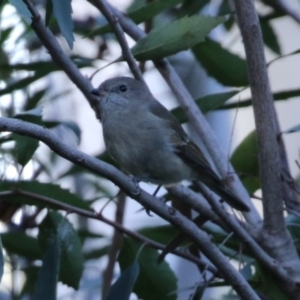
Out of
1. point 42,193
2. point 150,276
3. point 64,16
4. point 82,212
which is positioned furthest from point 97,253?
point 64,16

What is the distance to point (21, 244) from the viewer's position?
8.18 ft

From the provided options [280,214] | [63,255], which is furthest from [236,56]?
[63,255]

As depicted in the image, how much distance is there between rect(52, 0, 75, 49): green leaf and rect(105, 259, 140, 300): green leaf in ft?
2.44

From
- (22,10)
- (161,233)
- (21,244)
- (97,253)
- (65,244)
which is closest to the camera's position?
(22,10)

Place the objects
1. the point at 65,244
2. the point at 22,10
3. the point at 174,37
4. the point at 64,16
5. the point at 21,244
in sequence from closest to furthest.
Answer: the point at 22,10 < the point at 64,16 < the point at 174,37 < the point at 65,244 < the point at 21,244

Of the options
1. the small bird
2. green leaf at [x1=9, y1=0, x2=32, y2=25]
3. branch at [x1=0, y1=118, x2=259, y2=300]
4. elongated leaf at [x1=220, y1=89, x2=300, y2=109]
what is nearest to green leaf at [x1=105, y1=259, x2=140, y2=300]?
branch at [x1=0, y1=118, x2=259, y2=300]

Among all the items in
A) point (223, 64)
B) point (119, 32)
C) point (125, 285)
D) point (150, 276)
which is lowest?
point (125, 285)

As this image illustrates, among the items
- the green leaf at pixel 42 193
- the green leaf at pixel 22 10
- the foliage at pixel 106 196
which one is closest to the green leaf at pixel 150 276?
the foliage at pixel 106 196

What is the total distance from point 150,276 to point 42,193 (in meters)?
0.43

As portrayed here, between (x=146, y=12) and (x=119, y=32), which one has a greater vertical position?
(x=146, y=12)

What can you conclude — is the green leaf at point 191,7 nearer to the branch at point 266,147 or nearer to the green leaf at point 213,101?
the green leaf at point 213,101

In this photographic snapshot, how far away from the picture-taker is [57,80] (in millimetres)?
4855

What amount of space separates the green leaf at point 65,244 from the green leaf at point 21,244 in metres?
0.22

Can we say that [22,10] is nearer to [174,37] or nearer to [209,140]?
[174,37]
